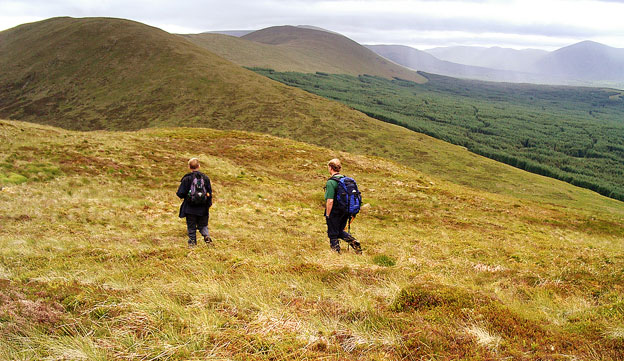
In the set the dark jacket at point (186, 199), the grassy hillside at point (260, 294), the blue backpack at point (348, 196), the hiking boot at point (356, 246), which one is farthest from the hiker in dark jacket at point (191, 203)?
the hiking boot at point (356, 246)

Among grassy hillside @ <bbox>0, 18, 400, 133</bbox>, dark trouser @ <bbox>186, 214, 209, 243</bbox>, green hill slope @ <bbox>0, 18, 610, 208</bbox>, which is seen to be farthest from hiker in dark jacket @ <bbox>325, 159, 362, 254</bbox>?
grassy hillside @ <bbox>0, 18, 400, 133</bbox>

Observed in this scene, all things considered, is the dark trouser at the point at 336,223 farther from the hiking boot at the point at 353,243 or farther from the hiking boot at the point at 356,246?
the hiking boot at the point at 356,246

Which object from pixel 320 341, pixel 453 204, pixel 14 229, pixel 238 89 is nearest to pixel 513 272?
pixel 320 341

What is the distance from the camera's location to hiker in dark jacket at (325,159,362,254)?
434 inches

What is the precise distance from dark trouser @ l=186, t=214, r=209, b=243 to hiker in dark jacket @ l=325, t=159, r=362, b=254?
16.5ft

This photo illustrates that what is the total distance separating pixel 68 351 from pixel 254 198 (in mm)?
23096

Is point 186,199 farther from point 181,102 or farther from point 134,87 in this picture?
point 134,87

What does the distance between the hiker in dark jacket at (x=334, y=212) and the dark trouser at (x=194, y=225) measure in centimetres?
504

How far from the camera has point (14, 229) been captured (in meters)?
12.9

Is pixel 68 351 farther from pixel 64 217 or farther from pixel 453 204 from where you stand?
pixel 453 204

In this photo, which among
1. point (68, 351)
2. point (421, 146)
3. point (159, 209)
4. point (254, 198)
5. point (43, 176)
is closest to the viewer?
Result: point (68, 351)

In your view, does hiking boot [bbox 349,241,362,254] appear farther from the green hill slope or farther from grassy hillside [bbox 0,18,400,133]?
grassy hillside [bbox 0,18,400,133]

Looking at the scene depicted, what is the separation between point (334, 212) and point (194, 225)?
5643 millimetres

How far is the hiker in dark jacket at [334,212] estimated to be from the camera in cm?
1102
